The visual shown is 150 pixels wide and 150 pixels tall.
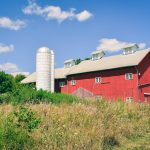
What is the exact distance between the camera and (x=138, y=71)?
42625 mm

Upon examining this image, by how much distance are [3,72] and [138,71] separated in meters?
16.1

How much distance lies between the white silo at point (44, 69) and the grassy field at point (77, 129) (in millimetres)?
33947

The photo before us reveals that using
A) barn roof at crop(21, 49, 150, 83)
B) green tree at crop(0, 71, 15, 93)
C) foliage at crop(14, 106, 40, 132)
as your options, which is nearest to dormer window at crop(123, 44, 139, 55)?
barn roof at crop(21, 49, 150, 83)

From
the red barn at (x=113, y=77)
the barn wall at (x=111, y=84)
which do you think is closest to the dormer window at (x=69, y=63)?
the red barn at (x=113, y=77)

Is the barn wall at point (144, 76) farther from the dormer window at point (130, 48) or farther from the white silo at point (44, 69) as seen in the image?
the white silo at point (44, 69)

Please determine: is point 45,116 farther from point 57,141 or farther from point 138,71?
point 138,71

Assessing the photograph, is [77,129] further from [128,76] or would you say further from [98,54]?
[98,54]

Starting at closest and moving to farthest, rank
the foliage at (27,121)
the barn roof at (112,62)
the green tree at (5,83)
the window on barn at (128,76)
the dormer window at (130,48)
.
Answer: the foliage at (27,121), the green tree at (5,83), the window on barn at (128,76), the barn roof at (112,62), the dormer window at (130,48)

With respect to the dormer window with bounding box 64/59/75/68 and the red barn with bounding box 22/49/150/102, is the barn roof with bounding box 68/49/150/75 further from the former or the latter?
the dormer window with bounding box 64/59/75/68

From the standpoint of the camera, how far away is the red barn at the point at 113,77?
4256cm

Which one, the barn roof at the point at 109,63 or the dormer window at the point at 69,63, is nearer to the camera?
the barn roof at the point at 109,63

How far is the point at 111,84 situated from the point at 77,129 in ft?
117

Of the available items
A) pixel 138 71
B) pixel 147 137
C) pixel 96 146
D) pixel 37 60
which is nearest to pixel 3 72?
pixel 37 60

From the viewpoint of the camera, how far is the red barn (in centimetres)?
4256
